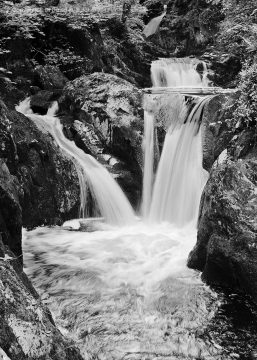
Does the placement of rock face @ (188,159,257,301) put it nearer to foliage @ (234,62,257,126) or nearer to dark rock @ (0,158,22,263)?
foliage @ (234,62,257,126)

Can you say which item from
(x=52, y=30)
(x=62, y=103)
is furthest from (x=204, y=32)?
(x=62, y=103)

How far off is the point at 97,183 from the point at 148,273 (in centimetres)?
377

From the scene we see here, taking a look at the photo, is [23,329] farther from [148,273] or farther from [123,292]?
[148,273]

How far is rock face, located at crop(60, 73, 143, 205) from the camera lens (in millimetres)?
10047

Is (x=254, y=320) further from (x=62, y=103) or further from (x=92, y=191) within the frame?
(x=62, y=103)

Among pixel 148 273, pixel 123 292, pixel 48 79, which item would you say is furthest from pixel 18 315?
pixel 48 79

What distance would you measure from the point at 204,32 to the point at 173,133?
476 inches

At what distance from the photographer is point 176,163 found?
9.72 meters

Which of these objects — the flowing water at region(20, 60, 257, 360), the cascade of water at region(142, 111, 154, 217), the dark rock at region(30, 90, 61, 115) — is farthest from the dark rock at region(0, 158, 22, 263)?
the dark rock at region(30, 90, 61, 115)

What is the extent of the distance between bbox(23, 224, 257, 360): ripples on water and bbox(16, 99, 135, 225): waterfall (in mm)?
1461

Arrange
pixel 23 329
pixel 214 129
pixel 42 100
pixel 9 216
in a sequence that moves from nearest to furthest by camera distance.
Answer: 1. pixel 23 329
2. pixel 9 216
3. pixel 214 129
4. pixel 42 100

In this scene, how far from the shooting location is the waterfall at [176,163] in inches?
361

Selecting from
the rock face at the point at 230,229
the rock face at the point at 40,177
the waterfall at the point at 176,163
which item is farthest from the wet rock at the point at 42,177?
the rock face at the point at 230,229

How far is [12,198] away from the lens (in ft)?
15.9
